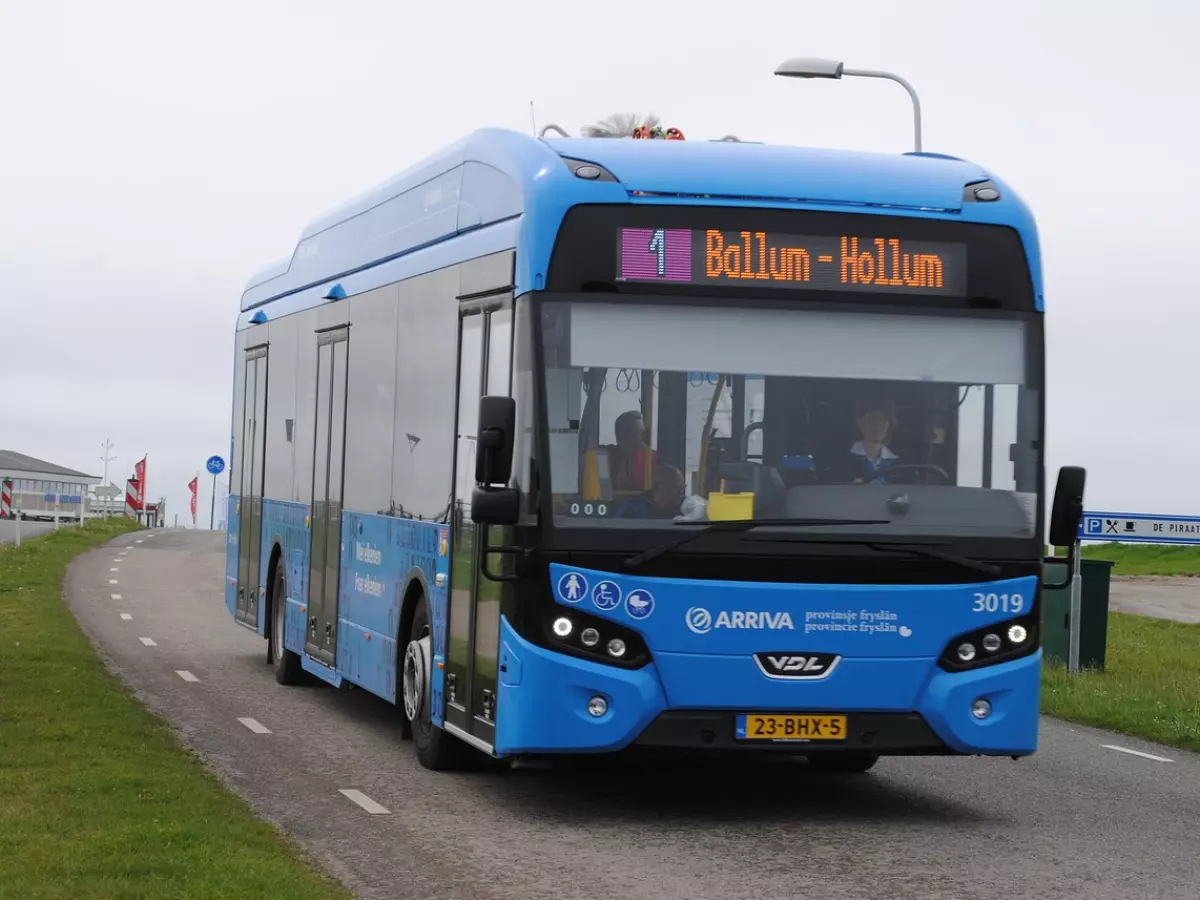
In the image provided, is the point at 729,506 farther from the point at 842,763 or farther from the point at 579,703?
the point at 842,763

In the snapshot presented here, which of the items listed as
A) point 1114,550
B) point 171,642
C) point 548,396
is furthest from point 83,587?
point 1114,550

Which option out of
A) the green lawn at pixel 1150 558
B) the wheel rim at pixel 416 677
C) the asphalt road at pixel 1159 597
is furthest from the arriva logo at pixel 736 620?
the green lawn at pixel 1150 558

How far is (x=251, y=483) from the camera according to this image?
19406 mm

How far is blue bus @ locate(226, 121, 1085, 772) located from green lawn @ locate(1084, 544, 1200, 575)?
124 ft

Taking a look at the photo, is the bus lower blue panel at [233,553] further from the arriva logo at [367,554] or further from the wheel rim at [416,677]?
the wheel rim at [416,677]

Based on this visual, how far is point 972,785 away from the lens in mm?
12352

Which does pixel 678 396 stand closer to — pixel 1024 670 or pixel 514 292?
pixel 514 292

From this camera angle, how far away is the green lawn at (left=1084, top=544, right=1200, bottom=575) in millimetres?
49812

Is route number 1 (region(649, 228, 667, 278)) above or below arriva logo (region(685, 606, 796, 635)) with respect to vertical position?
above

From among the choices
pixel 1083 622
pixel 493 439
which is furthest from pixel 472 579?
pixel 1083 622

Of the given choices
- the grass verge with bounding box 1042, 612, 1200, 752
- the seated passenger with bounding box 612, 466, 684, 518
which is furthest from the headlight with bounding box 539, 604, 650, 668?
the grass verge with bounding box 1042, 612, 1200, 752

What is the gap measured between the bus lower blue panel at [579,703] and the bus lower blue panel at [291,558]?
6690mm

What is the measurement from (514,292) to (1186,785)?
5424mm

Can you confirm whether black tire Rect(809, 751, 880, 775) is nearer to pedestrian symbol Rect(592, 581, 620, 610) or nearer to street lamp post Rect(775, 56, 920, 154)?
pedestrian symbol Rect(592, 581, 620, 610)
